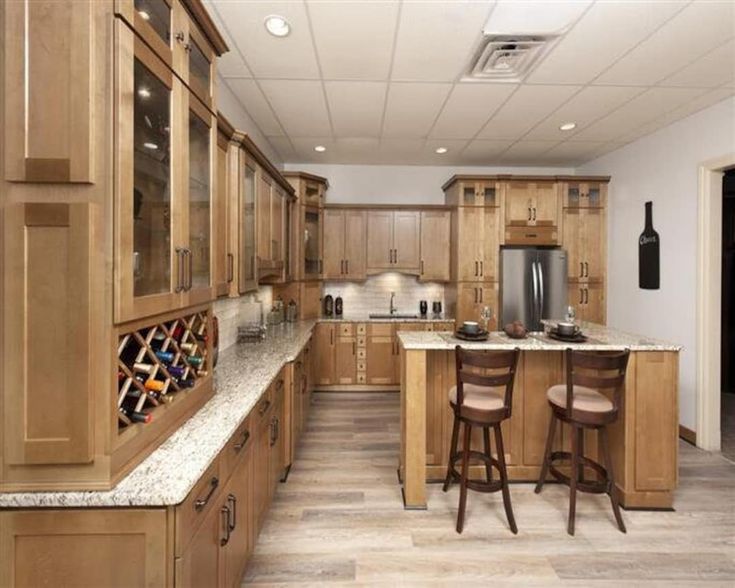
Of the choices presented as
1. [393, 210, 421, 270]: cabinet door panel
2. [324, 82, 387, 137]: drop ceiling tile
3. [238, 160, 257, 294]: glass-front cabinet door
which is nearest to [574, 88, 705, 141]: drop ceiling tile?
[393, 210, 421, 270]: cabinet door panel

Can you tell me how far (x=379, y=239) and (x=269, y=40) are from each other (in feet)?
10.1

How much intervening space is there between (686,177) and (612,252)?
1.34m

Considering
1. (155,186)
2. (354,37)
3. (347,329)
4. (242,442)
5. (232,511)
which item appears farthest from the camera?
(347,329)

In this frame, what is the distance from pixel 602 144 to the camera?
4.65 metres

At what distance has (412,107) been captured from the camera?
3537mm

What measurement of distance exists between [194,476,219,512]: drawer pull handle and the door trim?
421cm

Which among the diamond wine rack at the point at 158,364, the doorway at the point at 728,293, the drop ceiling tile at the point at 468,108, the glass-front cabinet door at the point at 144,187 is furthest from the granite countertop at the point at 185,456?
the doorway at the point at 728,293

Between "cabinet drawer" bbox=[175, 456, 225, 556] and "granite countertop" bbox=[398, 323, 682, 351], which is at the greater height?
"granite countertop" bbox=[398, 323, 682, 351]

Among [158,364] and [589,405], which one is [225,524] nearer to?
[158,364]

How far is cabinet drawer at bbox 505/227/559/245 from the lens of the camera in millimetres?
5035

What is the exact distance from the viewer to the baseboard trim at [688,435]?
3637 millimetres

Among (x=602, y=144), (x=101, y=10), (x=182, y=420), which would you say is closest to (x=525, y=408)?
(x=182, y=420)

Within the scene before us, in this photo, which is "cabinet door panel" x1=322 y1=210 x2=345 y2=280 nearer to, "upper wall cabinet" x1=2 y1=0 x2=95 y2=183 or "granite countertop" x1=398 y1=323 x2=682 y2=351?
"granite countertop" x1=398 y1=323 x2=682 y2=351

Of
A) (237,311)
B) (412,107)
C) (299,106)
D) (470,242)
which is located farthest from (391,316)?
(299,106)
